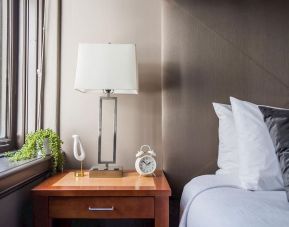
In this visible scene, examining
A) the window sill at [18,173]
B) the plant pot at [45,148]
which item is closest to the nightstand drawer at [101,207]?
the window sill at [18,173]

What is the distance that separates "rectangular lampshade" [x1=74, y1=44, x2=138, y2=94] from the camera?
5.44 feet

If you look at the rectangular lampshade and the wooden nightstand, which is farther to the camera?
the rectangular lampshade

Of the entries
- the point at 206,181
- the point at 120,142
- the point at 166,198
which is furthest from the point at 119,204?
the point at 120,142

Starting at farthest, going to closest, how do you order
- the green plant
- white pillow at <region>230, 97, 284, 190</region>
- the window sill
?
the green plant → white pillow at <region>230, 97, 284, 190</region> → the window sill

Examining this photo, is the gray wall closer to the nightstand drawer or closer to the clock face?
the clock face

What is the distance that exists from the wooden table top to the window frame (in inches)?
13.9

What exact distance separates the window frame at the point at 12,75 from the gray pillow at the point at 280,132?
1340 millimetres

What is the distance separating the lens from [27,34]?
192cm

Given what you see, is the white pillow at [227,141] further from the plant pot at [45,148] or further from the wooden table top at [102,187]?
the plant pot at [45,148]

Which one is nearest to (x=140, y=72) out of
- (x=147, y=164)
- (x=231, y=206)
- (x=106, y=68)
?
(x=106, y=68)

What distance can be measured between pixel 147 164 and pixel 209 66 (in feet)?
2.37

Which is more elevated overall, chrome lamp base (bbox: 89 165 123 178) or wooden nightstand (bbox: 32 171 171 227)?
chrome lamp base (bbox: 89 165 123 178)

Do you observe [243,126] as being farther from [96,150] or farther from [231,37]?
[96,150]

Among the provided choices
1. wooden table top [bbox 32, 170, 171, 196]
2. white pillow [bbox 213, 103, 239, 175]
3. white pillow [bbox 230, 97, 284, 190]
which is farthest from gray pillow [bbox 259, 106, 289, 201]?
wooden table top [bbox 32, 170, 171, 196]
